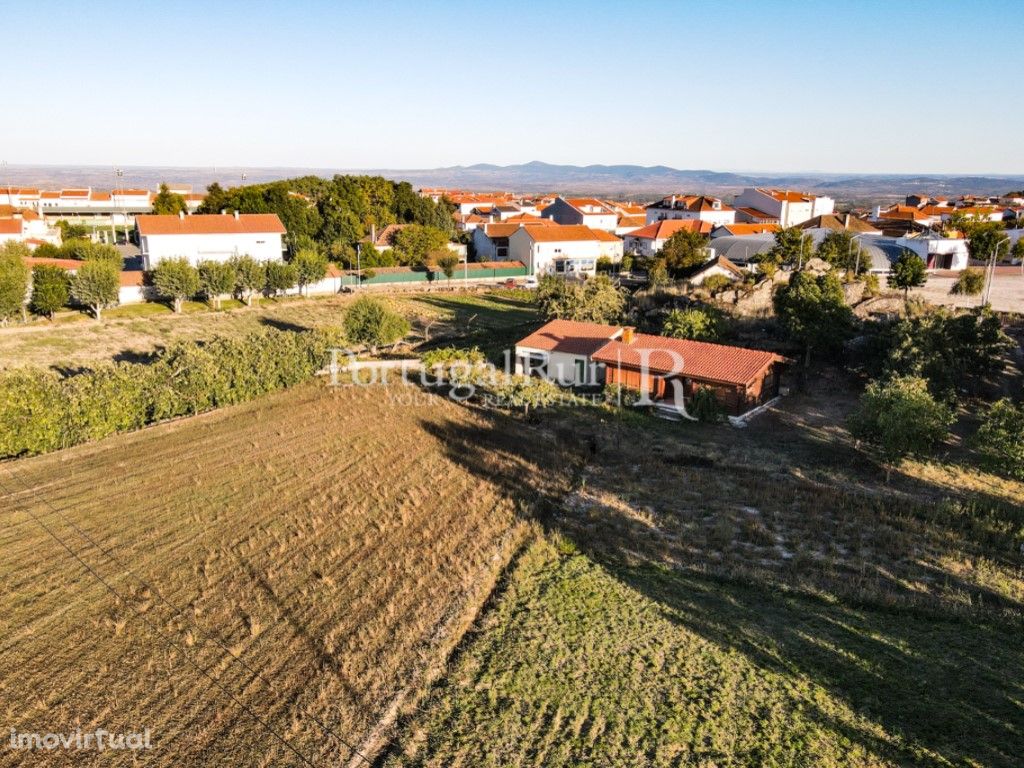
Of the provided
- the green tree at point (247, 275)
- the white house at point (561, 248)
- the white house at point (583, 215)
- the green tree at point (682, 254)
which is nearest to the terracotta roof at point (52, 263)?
the green tree at point (247, 275)

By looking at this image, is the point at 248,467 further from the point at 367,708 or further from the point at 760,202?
the point at 760,202

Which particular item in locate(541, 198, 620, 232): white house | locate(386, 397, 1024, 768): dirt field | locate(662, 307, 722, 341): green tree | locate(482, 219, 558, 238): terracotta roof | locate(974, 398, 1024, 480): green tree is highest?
locate(541, 198, 620, 232): white house

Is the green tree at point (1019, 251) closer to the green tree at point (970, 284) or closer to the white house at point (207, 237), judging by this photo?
the green tree at point (970, 284)

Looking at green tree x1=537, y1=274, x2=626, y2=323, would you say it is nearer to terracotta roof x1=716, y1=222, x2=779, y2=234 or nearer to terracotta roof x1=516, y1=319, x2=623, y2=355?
terracotta roof x1=516, y1=319, x2=623, y2=355

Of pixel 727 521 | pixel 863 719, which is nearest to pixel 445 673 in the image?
pixel 863 719

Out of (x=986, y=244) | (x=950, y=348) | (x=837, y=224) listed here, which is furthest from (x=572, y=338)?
(x=837, y=224)

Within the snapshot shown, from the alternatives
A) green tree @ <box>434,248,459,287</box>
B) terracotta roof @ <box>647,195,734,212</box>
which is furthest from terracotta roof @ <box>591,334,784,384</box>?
terracotta roof @ <box>647,195,734,212</box>
